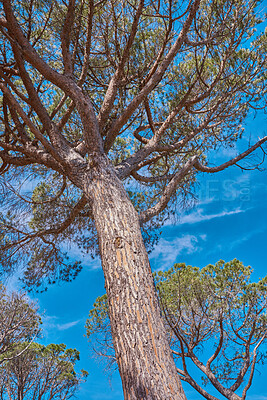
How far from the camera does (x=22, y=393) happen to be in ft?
27.0

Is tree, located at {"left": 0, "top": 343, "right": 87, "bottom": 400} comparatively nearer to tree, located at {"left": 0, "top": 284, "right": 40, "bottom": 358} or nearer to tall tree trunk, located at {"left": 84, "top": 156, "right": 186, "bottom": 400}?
tree, located at {"left": 0, "top": 284, "right": 40, "bottom": 358}

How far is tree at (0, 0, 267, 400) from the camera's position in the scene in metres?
2.14

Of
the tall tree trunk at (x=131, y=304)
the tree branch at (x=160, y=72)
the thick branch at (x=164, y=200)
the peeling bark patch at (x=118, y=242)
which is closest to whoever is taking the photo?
the tall tree trunk at (x=131, y=304)

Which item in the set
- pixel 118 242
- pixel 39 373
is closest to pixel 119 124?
pixel 118 242

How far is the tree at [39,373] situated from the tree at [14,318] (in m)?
0.87

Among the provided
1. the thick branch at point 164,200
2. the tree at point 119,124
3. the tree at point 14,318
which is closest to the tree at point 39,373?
the tree at point 14,318

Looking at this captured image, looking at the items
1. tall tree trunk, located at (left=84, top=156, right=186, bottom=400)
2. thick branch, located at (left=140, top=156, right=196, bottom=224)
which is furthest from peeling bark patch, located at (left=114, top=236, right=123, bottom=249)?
thick branch, located at (left=140, top=156, right=196, bottom=224)

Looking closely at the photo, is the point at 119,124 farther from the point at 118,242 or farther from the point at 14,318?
the point at 14,318

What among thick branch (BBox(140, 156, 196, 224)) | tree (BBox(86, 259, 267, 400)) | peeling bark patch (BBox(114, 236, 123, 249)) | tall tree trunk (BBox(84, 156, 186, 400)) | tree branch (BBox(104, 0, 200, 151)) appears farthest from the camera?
tree (BBox(86, 259, 267, 400))

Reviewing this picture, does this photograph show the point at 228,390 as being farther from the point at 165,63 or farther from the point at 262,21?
the point at 262,21

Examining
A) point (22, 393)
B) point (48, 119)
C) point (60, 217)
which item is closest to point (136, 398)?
point (48, 119)

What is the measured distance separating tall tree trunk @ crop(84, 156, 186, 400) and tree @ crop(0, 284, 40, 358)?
5.59 meters

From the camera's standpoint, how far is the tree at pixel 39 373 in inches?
325

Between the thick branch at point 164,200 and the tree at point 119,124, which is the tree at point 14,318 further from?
the thick branch at point 164,200
